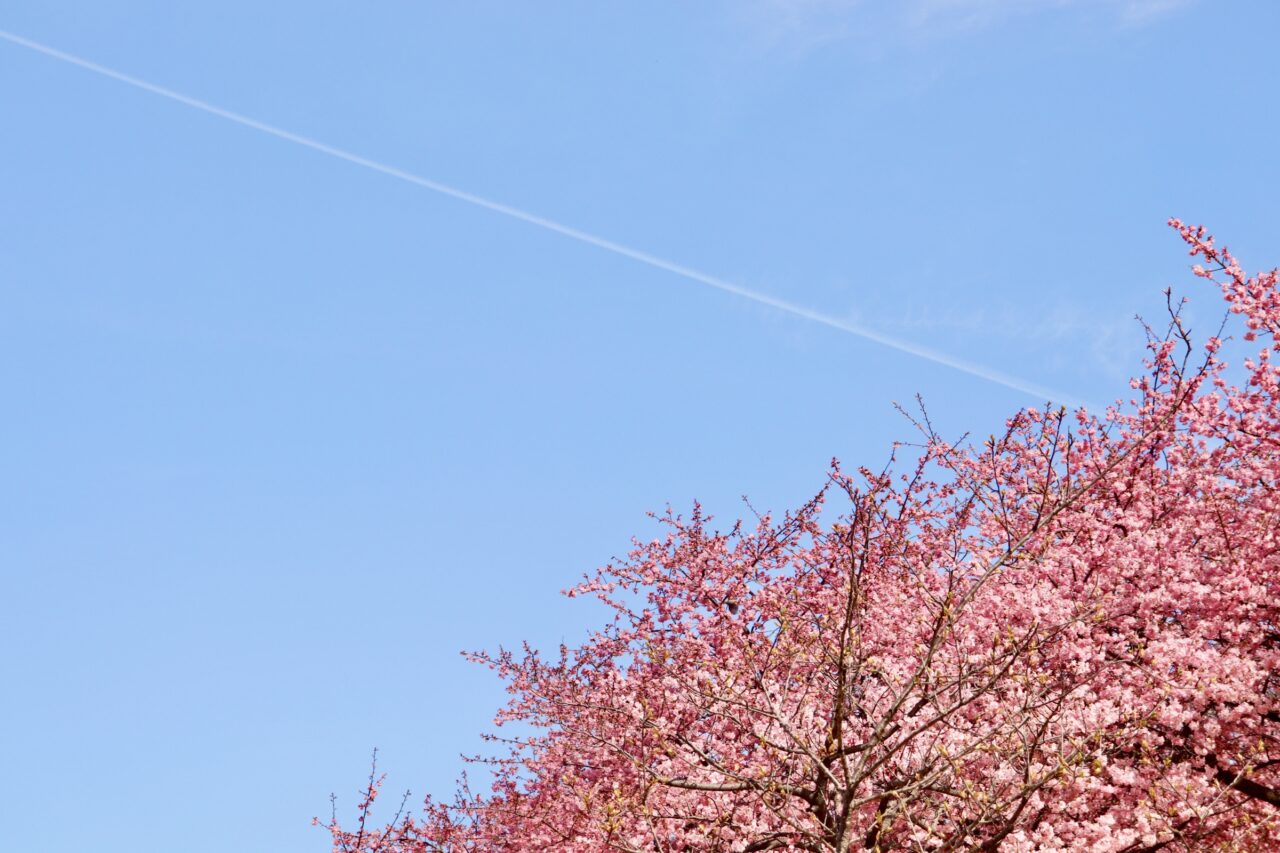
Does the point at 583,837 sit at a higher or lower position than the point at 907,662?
lower

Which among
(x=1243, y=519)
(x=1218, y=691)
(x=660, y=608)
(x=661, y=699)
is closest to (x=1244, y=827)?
(x=1218, y=691)

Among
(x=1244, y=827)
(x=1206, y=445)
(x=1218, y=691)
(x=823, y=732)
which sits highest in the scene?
(x=1206, y=445)

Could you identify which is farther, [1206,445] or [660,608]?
[660,608]

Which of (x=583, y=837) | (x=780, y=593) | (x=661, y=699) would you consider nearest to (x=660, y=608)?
(x=780, y=593)

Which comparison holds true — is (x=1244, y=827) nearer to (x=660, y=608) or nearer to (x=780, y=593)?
(x=780, y=593)

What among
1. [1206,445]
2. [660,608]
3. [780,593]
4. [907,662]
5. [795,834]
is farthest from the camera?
[660,608]

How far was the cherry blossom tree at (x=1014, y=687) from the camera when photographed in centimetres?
1097

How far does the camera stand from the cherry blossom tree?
36.0 feet

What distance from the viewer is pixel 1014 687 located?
12625 mm

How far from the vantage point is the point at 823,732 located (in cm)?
1377

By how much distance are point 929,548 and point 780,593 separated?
269 cm

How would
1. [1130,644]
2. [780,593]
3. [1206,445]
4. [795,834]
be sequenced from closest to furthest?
[795,834], [1130,644], [1206,445], [780,593]

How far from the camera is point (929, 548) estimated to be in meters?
19.5

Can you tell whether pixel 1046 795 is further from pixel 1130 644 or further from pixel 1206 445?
pixel 1206 445
